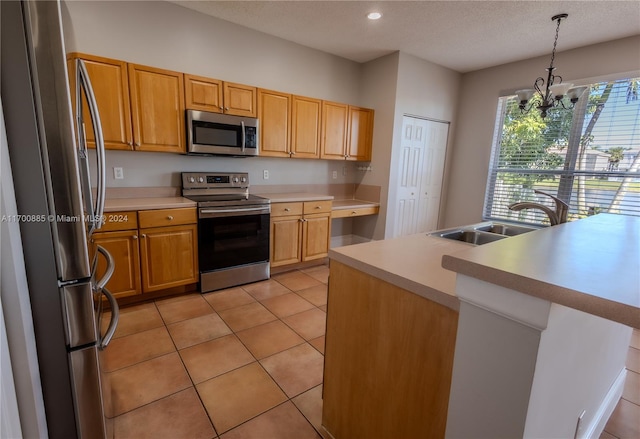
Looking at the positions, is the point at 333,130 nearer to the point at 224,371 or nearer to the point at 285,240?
the point at 285,240

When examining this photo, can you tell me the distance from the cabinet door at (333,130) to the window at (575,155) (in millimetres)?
2122

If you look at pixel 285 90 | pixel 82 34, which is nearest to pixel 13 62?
pixel 82 34

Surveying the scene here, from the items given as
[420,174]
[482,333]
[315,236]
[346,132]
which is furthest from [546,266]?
[420,174]

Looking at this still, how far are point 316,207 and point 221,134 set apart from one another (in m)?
1.28

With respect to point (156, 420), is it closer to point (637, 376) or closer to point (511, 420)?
point (511, 420)

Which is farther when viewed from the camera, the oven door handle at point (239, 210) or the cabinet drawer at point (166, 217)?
the oven door handle at point (239, 210)

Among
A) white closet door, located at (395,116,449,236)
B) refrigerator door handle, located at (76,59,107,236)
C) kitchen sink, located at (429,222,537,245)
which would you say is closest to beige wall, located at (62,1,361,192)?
white closet door, located at (395,116,449,236)

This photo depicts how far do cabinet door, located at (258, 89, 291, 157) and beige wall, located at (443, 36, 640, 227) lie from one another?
2.69 meters

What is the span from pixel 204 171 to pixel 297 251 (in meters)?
1.34

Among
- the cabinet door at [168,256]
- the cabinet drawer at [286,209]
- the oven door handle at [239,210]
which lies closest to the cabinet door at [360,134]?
the cabinet drawer at [286,209]

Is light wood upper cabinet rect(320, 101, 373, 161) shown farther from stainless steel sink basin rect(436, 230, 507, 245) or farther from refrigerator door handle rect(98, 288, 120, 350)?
refrigerator door handle rect(98, 288, 120, 350)

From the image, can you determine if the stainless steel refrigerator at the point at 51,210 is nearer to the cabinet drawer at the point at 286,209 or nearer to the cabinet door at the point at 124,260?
the cabinet door at the point at 124,260

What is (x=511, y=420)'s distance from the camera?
0.70 m

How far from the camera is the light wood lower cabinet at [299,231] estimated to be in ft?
10.9
